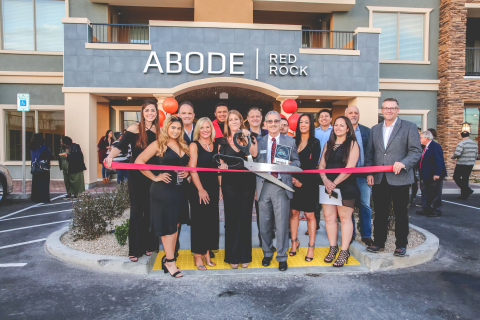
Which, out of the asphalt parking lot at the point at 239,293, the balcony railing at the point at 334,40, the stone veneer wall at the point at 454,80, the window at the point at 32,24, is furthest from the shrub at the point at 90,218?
the stone veneer wall at the point at 454,80

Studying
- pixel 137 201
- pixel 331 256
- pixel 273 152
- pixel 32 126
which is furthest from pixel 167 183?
pixel 32 126

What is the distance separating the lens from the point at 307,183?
432cm

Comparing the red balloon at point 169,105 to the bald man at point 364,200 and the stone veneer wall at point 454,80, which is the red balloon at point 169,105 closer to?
the bald man at point 364,200

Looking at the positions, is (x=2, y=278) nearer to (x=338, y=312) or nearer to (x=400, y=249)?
(x=338, y=312)

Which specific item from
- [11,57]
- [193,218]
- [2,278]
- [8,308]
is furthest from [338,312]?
[11,57]

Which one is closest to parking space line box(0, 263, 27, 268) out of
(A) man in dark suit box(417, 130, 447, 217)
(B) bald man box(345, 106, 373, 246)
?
(B) bald man box(345, 106, 373, 246)

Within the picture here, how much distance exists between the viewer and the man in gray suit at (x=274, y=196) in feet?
13.0

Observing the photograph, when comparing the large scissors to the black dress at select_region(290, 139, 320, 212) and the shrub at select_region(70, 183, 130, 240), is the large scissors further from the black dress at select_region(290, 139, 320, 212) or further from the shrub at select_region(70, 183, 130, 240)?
the shrub at select_region(70, 183, 130, 240)

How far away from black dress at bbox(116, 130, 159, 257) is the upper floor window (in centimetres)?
1279

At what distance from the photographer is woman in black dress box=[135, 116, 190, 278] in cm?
365

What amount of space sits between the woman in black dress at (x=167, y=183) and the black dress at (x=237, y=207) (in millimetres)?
559

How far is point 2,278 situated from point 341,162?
14.5 feet

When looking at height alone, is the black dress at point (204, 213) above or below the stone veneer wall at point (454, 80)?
below

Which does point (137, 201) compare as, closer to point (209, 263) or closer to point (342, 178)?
point (209, 263)
